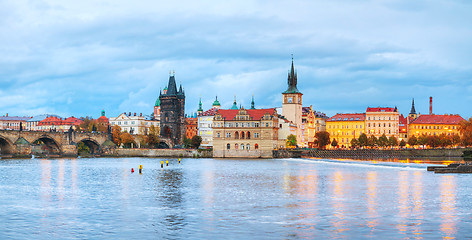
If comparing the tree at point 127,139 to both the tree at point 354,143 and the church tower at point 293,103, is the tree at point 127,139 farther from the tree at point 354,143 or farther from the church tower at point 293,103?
the tree at point 354,143

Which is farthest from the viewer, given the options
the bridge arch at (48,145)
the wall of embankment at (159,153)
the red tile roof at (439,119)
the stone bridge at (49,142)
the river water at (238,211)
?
the red tile roof at (439,119)

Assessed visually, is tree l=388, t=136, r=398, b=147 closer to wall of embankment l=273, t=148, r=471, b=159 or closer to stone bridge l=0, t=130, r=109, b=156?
wall of embankment l=273, t=148, r=471, b=159

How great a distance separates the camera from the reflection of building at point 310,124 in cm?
15775

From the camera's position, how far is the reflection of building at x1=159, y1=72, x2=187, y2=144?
539 ft

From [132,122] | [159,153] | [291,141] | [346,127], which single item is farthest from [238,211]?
[132,122]

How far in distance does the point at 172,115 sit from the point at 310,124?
129 ft

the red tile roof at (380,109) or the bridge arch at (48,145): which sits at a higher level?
the red tile roof at (380,109)

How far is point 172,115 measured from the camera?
6531 inches

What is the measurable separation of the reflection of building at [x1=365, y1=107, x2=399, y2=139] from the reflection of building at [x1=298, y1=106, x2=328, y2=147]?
15516 millimetres

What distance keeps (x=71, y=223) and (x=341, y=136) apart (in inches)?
5615

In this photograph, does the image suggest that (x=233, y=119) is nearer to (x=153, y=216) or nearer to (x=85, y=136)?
(x=85, y=136)

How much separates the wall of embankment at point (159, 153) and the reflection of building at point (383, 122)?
5014 cm

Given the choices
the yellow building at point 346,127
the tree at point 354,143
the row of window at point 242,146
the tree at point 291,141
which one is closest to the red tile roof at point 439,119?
the yellow building at point 346,127

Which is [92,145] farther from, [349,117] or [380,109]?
[380,109]
